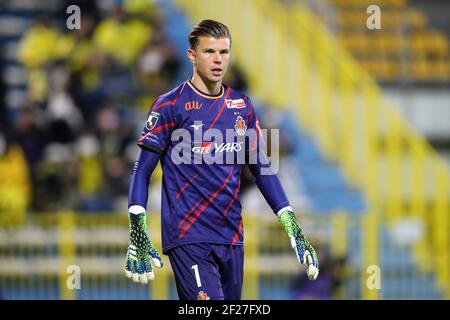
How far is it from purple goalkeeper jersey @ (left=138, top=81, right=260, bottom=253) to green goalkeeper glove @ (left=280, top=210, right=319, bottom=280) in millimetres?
355

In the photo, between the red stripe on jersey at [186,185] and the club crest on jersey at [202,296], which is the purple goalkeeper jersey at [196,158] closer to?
the red stripe on jersey at [186,185]

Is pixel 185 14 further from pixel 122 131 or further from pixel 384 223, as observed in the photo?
pixel 384 223

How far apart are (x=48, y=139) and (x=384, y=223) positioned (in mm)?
4498

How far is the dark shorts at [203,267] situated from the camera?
25.7ft

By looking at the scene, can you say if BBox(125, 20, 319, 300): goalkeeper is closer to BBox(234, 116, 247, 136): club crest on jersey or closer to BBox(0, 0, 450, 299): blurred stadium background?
BBox(234, 116, 247, 136): club crest on jersey

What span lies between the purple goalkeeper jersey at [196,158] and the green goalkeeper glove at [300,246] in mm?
355

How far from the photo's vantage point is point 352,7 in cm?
2000

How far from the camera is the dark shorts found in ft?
25.7
